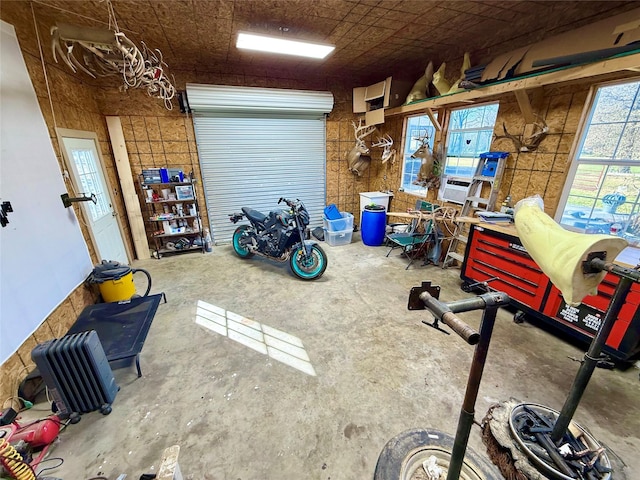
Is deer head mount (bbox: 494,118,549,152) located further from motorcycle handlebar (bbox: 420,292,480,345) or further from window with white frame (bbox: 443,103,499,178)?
motorcycle handlebar (bbox: 420,292,480,345)

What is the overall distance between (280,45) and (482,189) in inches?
129

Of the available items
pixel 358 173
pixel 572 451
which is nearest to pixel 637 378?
pixel 572 451

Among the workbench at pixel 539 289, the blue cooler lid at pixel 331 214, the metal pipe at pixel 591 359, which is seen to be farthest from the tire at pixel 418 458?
the blue cooler lid at pixel 331 214

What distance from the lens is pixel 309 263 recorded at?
380 cm

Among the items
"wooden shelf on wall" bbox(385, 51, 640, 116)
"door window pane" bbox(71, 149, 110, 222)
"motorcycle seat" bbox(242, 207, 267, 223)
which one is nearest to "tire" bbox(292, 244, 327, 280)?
"motorcycle seat" bbox(242, 207, 267, 223)

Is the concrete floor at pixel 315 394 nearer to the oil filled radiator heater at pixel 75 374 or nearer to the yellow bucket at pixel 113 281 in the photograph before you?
the oil filled radiator heater at pixel 75 374

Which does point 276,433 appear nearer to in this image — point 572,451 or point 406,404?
point 406,404

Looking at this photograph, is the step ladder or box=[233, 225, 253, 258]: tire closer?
the step ladder

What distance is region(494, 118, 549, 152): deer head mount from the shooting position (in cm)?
286

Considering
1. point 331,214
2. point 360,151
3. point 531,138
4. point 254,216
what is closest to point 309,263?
point 254,216

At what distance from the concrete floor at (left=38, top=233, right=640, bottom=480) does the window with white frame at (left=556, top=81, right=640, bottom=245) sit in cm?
128

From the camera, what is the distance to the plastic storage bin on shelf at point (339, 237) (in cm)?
507

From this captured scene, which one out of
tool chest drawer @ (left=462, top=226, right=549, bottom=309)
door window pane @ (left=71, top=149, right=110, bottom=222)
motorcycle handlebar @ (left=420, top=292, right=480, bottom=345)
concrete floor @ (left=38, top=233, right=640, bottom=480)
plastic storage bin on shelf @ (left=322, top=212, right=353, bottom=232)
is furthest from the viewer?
plastic storage bin on shelf @ (left=322, top=212, right=353, bottom=232)

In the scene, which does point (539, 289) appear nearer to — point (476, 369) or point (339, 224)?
point (476, 369)
